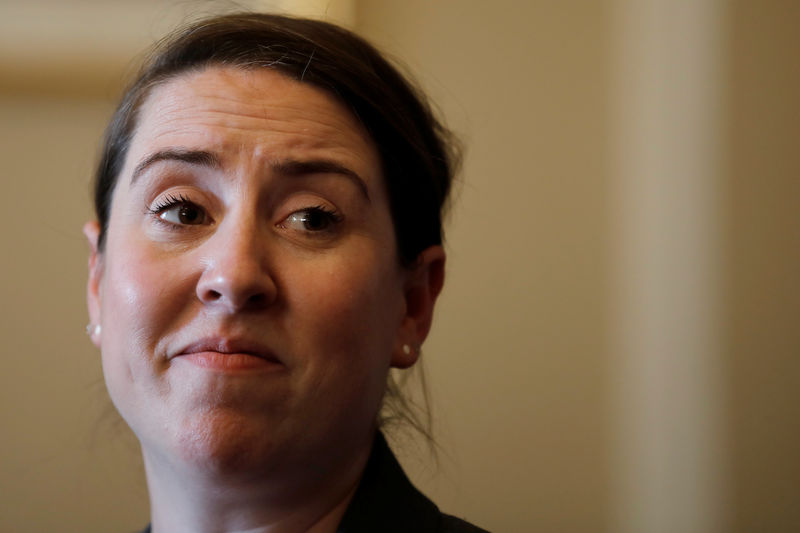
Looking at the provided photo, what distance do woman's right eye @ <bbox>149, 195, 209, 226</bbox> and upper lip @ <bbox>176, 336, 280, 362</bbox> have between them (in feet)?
0.51

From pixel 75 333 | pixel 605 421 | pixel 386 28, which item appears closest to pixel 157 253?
pixel 75 333

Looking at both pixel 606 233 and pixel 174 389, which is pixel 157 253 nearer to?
pixel 174 389

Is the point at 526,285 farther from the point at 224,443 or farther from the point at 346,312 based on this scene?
the point at 224,443

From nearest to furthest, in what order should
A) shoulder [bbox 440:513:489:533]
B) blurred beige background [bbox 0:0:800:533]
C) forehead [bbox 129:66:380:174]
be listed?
forehead [bbox 129:66:380:174] < shoulder [bbox 440:513:489:533] < blurred beige background [bbox 0:0:800:533]

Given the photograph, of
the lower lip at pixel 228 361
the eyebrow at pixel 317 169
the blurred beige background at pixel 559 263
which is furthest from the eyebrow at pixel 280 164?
the blurred beige background at pixel 559 263

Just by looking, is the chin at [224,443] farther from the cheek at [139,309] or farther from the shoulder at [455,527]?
the shoulder at [455,527]

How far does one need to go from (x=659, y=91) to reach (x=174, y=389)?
3.53ft

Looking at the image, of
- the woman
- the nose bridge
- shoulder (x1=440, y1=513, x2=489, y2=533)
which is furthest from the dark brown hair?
shoulder (x1=440, y1=513, x2=489, y2=533)

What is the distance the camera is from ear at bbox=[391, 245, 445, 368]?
3.60ft

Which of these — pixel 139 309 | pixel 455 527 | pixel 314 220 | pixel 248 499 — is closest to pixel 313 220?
pixel 314 220

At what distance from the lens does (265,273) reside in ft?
2.92

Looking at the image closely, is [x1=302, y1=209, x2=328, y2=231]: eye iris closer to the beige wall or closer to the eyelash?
the eyelash

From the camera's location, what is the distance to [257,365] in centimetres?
87

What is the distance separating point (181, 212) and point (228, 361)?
202 millimetres
